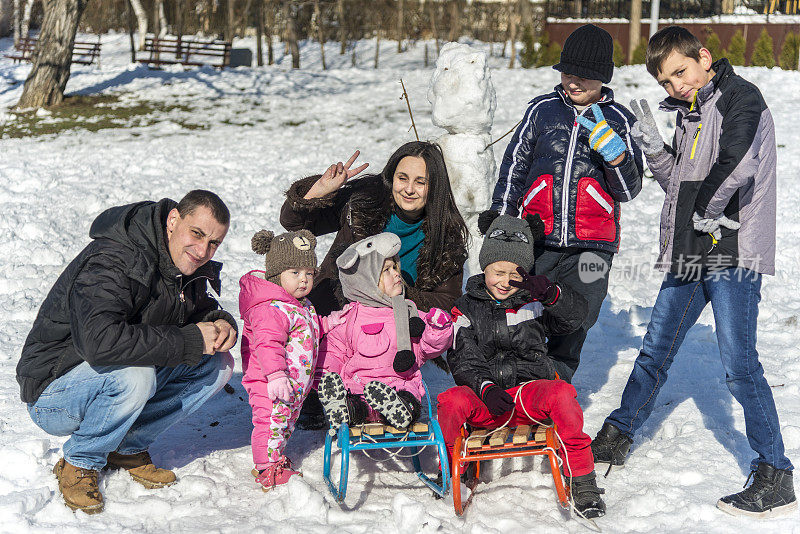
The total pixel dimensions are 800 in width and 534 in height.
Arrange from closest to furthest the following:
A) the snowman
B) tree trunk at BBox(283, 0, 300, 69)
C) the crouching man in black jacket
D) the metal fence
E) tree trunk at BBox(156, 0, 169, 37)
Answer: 1. the crouching man in black jacket
2. the snowman
3. tree trunk at BBox(283, 0, 300, 69)
4. the metal fence
5. tree trunk at BBox(156, 0, 169, 37)

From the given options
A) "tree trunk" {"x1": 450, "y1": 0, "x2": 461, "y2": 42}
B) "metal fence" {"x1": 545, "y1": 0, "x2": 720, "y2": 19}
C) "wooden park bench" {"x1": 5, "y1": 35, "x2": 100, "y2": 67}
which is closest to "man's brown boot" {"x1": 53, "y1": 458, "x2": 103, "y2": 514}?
"wooden park bench" {"x1": 5, "y1": 35, "x2": 100, "y2": 67}

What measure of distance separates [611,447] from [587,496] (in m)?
0.50

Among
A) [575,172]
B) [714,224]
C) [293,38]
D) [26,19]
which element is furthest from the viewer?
[26,19]

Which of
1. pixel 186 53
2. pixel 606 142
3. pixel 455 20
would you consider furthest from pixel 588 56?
pixel 455 20

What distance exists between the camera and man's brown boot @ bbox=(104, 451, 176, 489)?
323 cm

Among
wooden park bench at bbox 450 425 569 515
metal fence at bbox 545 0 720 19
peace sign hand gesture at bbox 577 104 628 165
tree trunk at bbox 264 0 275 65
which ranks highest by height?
metal fence at bbox 545 0 720 19

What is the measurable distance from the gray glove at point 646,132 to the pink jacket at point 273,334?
160 cm

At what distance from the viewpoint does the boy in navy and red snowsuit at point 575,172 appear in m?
3.54

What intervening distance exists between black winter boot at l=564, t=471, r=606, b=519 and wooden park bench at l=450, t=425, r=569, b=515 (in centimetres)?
4

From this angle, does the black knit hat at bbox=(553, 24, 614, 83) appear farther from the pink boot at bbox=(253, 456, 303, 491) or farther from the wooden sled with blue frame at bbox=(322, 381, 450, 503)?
the pink boot at bbox=(253, 456, 303, 491)

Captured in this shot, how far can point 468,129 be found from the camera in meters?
4.68

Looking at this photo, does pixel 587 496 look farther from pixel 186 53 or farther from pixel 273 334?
pixel 186 53

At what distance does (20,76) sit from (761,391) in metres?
17.3

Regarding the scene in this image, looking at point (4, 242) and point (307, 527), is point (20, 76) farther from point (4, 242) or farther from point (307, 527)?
point (307, 527)
